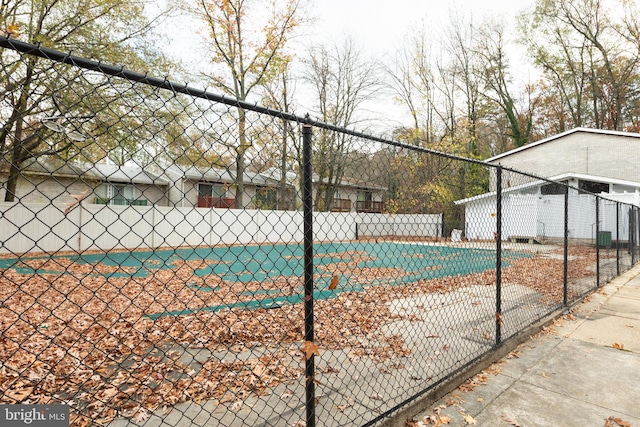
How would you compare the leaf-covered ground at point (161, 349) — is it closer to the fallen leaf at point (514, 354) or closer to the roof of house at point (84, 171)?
the roof of house at point (84, 171)

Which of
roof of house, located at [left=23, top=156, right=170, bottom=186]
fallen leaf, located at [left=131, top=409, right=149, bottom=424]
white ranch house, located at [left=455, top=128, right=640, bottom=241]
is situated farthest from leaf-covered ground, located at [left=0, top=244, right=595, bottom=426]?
white ranch house, located at [left=455, top=128, right=640, bottom=241]

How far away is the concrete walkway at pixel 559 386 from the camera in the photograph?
7.75 feet

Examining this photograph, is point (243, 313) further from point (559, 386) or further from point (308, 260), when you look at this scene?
point (559, 386)

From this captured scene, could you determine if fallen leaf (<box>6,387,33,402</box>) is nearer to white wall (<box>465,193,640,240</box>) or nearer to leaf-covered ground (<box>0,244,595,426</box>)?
leaf-covered ground (<box>0,244,595,426</box>)

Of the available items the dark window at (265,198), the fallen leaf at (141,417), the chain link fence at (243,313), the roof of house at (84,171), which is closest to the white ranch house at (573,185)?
the chain link fence at (243,313)

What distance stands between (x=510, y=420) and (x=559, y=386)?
0.82 m

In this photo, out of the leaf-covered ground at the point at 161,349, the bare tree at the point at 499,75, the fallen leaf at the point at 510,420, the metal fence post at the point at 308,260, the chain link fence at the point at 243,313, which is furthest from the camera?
the bare tree at the point at 499,75

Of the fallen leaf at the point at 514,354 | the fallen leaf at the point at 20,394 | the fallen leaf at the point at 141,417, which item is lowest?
the fallen leaf at the point at 514,354

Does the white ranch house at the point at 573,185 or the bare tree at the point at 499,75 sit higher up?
Answer: the bare tree at the point at 499,75

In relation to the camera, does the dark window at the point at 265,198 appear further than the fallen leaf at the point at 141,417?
Yes

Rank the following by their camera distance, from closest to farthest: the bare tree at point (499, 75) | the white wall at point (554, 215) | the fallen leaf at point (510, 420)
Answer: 1. the fallen leaf at point (510, 420)
2. the white wall at point (554, 215)
3. the bare tree at point (499, 75)

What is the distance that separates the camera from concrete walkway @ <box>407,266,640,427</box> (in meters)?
2.36

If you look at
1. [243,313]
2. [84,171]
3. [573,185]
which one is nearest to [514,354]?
[243,313]

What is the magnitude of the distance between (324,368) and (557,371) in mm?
2175
